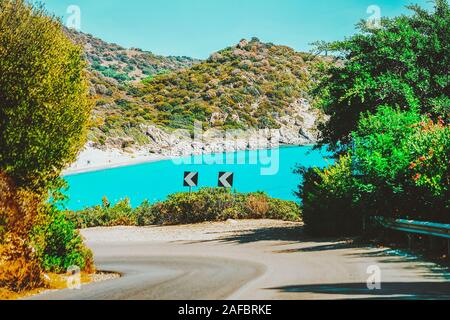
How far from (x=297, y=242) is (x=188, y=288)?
36.9ft

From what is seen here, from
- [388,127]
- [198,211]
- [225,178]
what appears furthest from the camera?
[198,211]

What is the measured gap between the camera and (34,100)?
478 inches

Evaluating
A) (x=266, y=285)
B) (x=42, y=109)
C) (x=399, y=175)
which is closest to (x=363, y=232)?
(x=399, y=175)

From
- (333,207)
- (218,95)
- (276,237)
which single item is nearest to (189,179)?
(276,237)

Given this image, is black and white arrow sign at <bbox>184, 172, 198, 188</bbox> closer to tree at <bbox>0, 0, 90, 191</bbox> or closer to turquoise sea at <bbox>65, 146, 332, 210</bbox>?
turquoise sea at <bbox>65, 146, 332, 210</bbox>

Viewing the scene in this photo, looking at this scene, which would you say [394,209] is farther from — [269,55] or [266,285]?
[269,55]

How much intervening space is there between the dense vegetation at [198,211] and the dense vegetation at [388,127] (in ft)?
20.5

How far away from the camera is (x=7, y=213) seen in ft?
35.3

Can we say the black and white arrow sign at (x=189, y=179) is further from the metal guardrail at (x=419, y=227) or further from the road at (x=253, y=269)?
the metal guardrail at (x=419, y=227)

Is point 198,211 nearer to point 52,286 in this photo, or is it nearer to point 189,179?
point 189,179

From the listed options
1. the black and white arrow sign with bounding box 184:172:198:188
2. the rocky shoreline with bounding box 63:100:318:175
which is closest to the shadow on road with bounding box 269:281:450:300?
the black and white arrow sign with bounding box 184:172:198:188

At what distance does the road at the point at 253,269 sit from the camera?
888 centimetres

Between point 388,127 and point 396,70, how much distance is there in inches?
223

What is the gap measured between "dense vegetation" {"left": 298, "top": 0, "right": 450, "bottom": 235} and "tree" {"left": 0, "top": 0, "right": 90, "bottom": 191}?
9843mm
